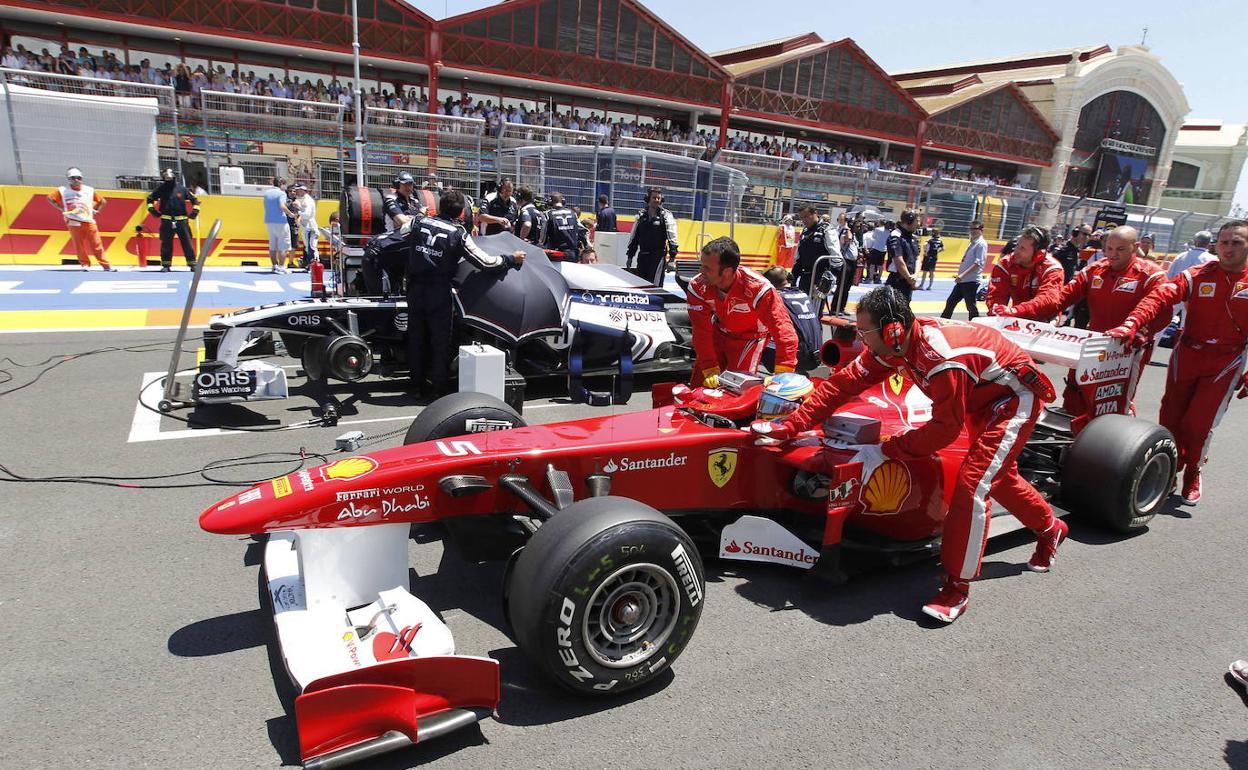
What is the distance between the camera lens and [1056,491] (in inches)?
201

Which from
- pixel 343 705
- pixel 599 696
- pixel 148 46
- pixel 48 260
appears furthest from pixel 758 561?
pixel 148 46

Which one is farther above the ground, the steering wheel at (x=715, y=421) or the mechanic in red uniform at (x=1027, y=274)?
the mechanic in red uniform at (x=1027, y=274)

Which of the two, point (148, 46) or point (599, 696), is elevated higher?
point (148, 46)

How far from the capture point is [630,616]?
10.1 feet

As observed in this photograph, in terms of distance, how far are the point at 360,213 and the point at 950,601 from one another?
7.95 metres

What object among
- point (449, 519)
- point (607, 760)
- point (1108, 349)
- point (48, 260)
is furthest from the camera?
point (48, 260)

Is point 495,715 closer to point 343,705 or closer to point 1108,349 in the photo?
point 343,705

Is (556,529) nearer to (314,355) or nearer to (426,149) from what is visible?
(314,355)

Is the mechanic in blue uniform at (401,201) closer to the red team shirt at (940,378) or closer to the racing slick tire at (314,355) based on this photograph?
the racing slick tire at (314,355)

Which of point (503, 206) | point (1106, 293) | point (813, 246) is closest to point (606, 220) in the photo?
point (503, 206)

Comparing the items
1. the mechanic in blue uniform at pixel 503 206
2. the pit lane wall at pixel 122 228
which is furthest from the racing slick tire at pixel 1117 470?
the pit lane wall at pixel 122 228

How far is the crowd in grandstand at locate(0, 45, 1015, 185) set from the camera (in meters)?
22.0

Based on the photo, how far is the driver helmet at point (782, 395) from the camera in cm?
407

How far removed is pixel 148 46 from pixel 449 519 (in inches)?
1117
